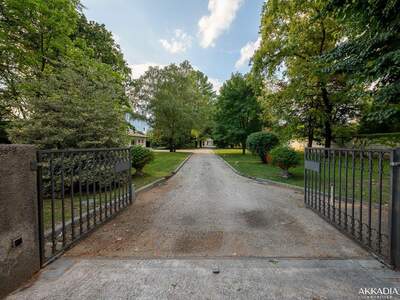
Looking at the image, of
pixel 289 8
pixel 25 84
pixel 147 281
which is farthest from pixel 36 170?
pixel 289 8

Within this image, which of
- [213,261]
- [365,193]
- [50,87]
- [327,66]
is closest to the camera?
[213,261]

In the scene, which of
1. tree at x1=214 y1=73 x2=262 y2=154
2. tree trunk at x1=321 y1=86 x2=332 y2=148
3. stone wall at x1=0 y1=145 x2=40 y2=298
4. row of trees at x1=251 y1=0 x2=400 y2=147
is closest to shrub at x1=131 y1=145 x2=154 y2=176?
stone wall at x1=0 y1=145 x2=40 y2=298

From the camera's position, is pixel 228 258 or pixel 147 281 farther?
pixel 228 258

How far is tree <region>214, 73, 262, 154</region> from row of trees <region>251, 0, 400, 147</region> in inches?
209

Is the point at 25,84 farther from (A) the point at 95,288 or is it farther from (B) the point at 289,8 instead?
(B) the point at 289,8

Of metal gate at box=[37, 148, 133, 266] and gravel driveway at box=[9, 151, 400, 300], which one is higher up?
metal gate at box=[37, 148, 133, 266]

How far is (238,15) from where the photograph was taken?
10953 mm

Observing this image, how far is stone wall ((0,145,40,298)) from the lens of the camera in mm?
1692

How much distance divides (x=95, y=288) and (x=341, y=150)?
3.79m

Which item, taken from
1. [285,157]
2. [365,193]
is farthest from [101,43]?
[365,193]

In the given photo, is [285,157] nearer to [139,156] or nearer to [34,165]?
[139,156]

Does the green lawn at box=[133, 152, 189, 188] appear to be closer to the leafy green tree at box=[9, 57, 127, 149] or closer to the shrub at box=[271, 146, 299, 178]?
the leafy green tree at box=[9, 57, 127, 149]

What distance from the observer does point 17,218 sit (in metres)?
1.83

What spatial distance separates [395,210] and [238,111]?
1971cm
